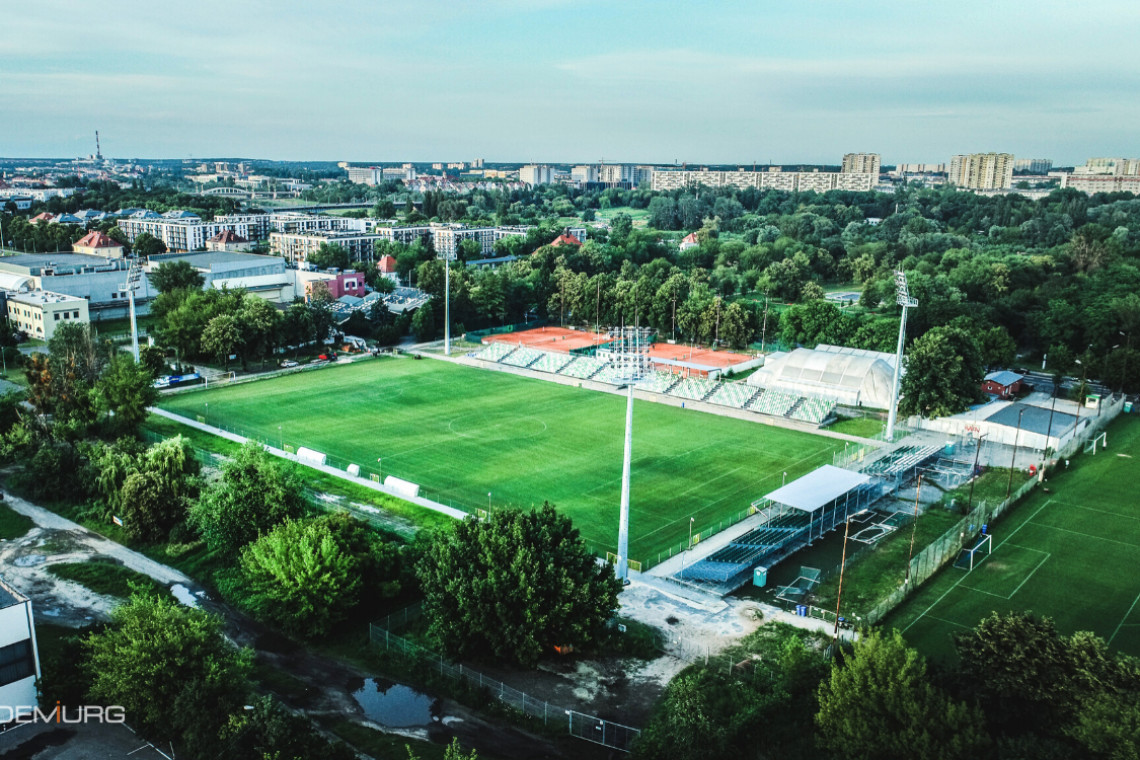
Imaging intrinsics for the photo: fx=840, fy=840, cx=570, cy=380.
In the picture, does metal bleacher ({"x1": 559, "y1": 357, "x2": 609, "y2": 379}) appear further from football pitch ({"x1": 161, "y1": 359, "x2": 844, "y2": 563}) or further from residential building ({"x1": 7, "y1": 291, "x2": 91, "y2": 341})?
residential building ({"x1": 7, "y1": 291, "x2": 91, "y2": 341})

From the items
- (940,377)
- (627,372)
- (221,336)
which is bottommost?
(221,336)

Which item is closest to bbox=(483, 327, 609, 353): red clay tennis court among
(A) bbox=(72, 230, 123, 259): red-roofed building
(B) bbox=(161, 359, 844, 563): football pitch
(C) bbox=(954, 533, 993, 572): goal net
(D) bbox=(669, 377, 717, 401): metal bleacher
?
(B) bbox=(161, 359, 844, 563): football pitch

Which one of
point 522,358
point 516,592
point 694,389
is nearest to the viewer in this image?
point 516,592

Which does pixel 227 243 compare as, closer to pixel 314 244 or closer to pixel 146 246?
pixel 146 246

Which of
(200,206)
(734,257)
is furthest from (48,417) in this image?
(200,206)

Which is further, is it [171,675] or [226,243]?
[226,243]

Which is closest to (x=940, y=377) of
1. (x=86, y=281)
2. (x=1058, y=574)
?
(x=1058, y=574)

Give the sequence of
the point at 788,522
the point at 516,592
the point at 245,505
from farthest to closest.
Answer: the point at 788,522
the point at 245,505
the point at 516,592
